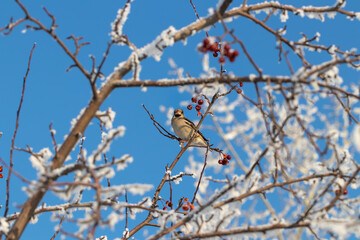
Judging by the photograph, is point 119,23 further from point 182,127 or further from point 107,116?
point 182,127

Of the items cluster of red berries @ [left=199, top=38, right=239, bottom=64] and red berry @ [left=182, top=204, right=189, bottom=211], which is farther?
red berry @ [left=182, top=204, right=189, bottom=211]

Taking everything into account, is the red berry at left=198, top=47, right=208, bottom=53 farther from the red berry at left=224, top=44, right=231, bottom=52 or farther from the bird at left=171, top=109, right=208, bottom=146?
the bird at left=171, top=109, right=208, bottom=146

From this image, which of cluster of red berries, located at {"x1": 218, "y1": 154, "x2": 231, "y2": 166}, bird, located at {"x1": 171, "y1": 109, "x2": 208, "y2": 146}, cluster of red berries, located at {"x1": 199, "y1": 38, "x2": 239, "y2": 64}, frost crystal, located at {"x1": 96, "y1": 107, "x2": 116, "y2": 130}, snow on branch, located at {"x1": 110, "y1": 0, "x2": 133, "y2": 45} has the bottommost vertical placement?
frost crystal, located at {"x1": 96, "y1": 107, "x2": 116, "y2": 130}

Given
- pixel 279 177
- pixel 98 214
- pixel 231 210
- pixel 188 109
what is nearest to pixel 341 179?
pixel 279 177

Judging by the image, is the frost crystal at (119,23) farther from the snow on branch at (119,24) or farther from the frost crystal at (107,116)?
the frost crystal at (107,116)

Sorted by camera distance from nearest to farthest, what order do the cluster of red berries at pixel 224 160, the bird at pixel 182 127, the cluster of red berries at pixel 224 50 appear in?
the cluster of red berries at pixel 224 50 < the cluster of red berries at pixel 224 160 < the bird at pixel 182 127

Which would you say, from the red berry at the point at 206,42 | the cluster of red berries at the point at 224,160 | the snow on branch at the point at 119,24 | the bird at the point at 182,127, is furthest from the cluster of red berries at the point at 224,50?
the bird at the point at 182,127

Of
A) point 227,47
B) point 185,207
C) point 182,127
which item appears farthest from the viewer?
point 182,127

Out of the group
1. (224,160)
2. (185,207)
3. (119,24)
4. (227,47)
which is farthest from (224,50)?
(224,160)

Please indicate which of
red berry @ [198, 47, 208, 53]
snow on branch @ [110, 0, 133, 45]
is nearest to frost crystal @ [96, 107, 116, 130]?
snow on branch @ [110, 0, 133, 45]

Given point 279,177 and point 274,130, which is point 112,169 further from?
point 279,177

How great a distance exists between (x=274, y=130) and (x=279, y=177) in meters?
0.54

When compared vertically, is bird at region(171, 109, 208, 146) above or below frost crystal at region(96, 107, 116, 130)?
above

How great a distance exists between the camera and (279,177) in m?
2.31
